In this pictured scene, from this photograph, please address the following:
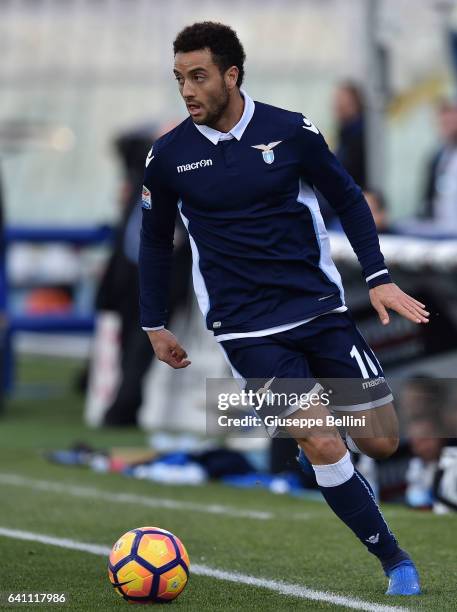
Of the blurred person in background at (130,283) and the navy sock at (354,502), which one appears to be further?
the blurred person in background at (130,283)

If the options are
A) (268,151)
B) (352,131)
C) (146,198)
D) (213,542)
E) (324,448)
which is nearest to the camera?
(324,448)

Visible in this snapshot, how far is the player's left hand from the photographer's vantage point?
226 inches

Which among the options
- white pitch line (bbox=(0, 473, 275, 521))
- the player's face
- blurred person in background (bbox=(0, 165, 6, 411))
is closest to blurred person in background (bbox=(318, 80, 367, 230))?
blurred person in background (bbox=(0, 165, 6, 411))

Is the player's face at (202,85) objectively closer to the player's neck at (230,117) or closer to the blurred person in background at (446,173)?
the player's neck at (230,117)

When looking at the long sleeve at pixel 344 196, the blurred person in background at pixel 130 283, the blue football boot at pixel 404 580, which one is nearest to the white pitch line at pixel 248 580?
the blue football boot at pixel 404 580

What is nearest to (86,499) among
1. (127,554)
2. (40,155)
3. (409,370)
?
(409,370)

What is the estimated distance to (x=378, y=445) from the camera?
604cm

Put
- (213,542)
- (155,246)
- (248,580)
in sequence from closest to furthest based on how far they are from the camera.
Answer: (155,246)
(248,580)
(213,542)

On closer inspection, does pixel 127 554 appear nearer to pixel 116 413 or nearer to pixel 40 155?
pixel 116 413

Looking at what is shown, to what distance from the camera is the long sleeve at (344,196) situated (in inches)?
232

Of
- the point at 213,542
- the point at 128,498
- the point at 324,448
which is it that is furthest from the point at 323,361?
the point at 128,498

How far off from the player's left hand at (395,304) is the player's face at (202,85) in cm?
94

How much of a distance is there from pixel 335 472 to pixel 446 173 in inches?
280

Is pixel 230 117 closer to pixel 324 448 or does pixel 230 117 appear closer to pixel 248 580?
pixel 324 448
